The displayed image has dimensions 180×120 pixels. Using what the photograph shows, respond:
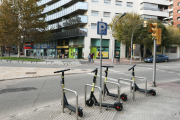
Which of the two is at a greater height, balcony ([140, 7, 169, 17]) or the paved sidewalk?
balcony ([140, 7, 169, 17])

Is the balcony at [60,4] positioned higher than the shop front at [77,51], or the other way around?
the balcony at [60,4]

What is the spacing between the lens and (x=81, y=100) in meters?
5.50

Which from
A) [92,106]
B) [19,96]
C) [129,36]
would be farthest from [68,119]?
[129,36]

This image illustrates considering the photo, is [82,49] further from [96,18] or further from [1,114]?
[1,114]

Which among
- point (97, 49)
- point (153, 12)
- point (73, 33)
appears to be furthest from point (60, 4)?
point (153, 12)

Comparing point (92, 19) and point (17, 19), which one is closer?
point (17, 19)

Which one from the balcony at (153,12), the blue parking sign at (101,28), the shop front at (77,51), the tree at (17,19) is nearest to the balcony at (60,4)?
the tree at (17,19)

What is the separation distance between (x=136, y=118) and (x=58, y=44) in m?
43.9

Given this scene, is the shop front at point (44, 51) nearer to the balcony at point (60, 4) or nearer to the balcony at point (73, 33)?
the balcony at point (73, 33)

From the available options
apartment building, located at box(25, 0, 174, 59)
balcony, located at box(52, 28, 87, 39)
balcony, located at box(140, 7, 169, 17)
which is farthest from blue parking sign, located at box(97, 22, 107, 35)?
balcony, located at box(140, 7, 169, 17)

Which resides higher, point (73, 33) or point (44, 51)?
point (73, 33)

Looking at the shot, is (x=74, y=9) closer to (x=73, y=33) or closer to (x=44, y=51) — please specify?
(x=73, y=33)

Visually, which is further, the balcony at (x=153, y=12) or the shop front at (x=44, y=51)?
the shop front at (x=44, y=51)

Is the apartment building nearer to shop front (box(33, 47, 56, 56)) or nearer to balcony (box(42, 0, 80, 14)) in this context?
balcony (box(42, 0, 80, 14))
